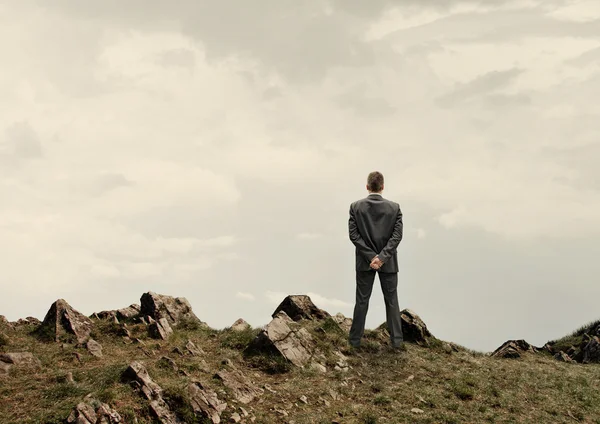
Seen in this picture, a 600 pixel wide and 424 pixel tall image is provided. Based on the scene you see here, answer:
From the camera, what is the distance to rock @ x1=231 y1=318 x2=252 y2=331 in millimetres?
22383

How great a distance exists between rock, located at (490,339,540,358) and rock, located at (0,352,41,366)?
18.5 meters

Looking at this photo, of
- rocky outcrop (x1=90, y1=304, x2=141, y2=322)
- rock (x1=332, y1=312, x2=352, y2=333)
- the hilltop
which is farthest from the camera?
rock (x1=332, y1=312, x2=352, y2=333)

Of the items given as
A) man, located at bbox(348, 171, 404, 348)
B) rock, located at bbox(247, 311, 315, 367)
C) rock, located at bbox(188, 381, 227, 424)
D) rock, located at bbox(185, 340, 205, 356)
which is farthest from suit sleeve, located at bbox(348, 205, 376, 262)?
rock, located at bbox(188, 381, 227, 424)

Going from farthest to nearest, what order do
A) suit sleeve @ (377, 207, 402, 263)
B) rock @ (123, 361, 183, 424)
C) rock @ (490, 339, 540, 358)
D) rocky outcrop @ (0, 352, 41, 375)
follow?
rock @ (490, 339, 540, 358) → suit sleeve @ (377, 207, 402, 263) → rocky outcrop @ (0, 352, 41, 375) → rock @ (123, 361, 183, 424)

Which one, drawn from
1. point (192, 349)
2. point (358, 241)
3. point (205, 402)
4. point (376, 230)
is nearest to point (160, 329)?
point (192, 349)

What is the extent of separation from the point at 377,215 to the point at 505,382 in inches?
277

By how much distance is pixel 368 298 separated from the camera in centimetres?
2119

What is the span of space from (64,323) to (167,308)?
390 centimetres

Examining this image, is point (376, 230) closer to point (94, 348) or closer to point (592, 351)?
point (94, 348)

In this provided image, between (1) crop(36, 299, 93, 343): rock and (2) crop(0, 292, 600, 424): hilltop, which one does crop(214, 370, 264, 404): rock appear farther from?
(1) crop(36, 299, 93, 343): rock

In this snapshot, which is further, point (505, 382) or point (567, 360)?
point (567, 360)

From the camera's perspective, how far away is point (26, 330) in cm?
2117

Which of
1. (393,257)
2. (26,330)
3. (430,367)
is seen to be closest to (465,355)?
(430,367)

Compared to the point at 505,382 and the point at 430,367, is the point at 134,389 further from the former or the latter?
the point at 505,382
